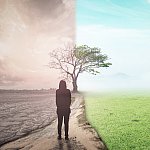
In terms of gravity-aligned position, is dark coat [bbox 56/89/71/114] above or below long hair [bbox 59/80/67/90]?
below

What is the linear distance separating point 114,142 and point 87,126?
468 centimetres

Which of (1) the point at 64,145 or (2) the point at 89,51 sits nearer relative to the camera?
(1) the point at 64,145

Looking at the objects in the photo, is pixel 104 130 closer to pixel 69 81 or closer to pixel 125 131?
pixel 125 131

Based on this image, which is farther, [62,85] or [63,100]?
[63,100]

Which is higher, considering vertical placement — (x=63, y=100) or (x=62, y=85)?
(x=62, y=85)

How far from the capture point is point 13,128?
57.9 feet

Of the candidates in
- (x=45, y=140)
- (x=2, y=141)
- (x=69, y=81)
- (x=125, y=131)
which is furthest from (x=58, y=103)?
(x=69, y=81)

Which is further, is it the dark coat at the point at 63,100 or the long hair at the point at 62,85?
the dark coat at the point at 63,100

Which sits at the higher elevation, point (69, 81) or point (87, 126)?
point (69, 81)

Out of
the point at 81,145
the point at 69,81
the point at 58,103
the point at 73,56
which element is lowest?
the point at 81,145

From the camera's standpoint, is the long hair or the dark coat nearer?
the long hair

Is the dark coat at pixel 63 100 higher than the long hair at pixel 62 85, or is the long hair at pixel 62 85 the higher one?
the long hair at pixel 62 85

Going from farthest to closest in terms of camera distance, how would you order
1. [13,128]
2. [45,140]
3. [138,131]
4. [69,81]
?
[69,81] → [13,128] → [138,131] → [45,140]

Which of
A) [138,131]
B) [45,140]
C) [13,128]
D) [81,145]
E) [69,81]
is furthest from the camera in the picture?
[69,81]
